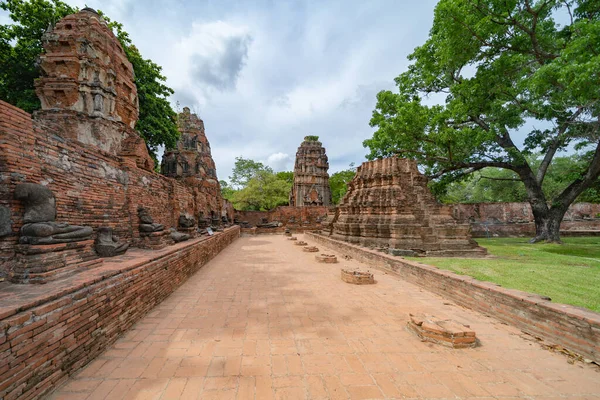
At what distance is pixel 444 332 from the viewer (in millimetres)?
2969

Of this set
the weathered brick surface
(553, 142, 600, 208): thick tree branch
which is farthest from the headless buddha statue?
(553, 142, 600, 208): thick tree branch

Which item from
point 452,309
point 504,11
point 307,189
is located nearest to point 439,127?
point 504,11

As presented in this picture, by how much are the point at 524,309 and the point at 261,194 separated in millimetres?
30516

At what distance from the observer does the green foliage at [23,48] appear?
1167 centimetres

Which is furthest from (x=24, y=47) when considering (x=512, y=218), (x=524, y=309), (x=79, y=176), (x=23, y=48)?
(x=512, y=218)

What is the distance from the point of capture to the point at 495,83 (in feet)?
34.8

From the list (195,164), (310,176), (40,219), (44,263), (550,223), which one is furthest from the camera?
(310,176)

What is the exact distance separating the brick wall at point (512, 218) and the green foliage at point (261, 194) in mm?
20926

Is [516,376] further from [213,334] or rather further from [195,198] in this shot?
[195,198]

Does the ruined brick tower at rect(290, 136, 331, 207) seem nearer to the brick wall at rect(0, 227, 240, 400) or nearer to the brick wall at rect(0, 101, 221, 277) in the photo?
the brick wall at rect(0, 101, 221, 277)

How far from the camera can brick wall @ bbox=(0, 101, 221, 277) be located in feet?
10.9

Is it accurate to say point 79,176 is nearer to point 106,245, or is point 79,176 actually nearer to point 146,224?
point 106,245

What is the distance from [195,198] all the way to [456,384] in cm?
1329

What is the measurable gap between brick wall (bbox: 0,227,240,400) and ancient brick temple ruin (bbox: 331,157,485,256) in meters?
7.22
